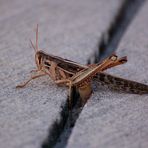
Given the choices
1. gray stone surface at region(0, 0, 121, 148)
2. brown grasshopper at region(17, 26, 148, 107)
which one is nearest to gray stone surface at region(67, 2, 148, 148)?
brown grasshopper at region(17, 26, 148, 107)

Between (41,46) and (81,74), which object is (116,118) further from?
(41,46)

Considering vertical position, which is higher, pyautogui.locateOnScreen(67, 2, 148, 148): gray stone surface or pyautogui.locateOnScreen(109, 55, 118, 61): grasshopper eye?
pyautogui.locateOnScreen(109, 55, 118, 61): grasshopper eye

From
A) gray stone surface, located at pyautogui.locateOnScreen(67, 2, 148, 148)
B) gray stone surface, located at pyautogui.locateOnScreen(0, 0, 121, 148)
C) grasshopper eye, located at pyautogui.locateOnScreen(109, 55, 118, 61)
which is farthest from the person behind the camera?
grasshopper eye, located at pyautogui.locateOnScreen(109, 55, 118, 61)

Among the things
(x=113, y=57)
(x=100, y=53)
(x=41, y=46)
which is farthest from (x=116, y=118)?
(x=41, y=46)

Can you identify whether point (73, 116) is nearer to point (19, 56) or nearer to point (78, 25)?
point (19, 56)

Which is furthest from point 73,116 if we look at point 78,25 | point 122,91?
point 78,25

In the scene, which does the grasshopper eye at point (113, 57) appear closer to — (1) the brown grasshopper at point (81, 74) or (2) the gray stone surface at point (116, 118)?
(1) the brown grasshopper at point (81, 74)

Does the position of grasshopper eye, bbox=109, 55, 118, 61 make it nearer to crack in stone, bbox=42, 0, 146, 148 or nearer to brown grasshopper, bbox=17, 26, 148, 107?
brown grasshopper, bbox=17, 26, 148, 107
